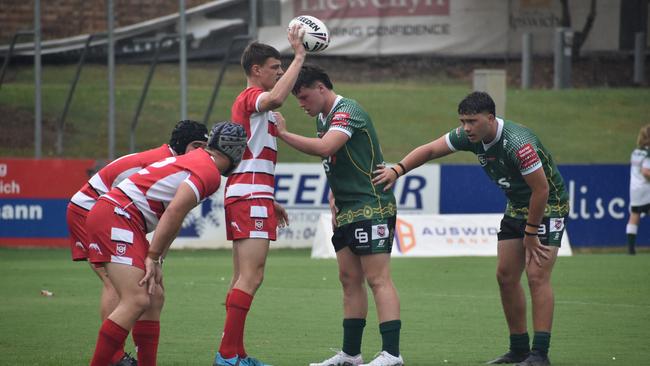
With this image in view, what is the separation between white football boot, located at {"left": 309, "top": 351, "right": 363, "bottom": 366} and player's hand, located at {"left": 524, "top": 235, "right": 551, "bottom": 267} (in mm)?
1511

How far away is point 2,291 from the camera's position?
14.3 metres

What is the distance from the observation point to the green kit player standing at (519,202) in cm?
894

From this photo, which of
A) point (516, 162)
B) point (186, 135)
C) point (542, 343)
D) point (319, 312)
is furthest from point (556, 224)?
point (319, 312)

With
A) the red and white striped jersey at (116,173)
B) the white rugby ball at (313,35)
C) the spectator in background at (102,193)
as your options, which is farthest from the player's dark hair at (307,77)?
the red and white striped jersey at (116,173)

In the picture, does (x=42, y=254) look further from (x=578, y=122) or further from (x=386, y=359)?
(x=578, y=122)

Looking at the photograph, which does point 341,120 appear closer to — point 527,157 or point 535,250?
point 527,157

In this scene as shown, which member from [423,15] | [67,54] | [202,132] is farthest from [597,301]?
[423,15]

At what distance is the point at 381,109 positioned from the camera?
3006 centimetres

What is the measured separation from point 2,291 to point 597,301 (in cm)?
695

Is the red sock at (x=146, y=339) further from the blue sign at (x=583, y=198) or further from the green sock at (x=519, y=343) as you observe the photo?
the blue sign at (x=583, y=198)

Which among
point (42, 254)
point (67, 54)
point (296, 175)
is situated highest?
point (67, 54)

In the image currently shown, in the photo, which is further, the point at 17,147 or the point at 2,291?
the point at 17,147

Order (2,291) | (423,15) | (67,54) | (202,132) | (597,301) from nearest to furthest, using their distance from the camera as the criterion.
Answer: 1. (202,132)
2. (597,301)
3. (2,291)
4. (67,54)
5. (423,15)

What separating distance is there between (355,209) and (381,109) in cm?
2118
